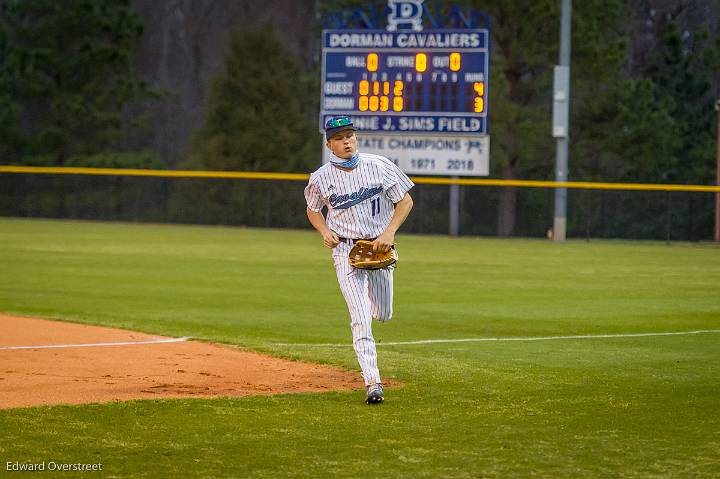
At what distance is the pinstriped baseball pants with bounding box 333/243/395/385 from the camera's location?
24.8 feet

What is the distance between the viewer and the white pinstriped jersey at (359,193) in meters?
7.70

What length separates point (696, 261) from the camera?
2380 centimetres

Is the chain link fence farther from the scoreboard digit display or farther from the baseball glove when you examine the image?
the baseball glove

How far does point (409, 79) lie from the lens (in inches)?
1211

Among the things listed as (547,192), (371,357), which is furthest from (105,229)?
(371,357)

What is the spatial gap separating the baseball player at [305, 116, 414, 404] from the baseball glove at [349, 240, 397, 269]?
42mm

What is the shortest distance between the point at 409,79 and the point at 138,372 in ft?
73.8

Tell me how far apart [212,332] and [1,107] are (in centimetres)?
3862

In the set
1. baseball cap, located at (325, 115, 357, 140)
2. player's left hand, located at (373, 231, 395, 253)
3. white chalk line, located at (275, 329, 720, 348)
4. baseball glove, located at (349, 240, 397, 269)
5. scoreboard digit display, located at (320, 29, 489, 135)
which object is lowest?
white chalk line, located at (275, 329, 720, 348)

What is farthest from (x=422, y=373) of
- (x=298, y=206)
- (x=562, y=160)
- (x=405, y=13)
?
(x=298, y=206)

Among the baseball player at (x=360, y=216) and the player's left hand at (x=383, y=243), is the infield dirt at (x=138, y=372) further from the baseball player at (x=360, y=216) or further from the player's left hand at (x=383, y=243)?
the player's left hand at (x=383, y=243)

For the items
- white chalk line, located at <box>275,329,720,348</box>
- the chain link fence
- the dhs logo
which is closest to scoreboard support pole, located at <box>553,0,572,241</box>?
the chain link fence

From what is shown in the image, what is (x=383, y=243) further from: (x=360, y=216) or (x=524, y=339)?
Result: (x=524, y=339)

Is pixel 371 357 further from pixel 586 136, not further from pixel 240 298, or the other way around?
pixel 586 136
